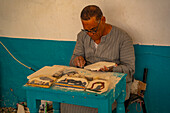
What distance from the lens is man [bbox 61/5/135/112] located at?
101 inches

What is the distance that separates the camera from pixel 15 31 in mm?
3877

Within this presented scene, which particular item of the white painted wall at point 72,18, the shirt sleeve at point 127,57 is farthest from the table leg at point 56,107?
the white painted wall at point 72,18

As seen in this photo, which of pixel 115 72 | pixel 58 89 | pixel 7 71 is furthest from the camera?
pixel 7 71

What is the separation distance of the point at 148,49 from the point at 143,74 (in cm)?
35

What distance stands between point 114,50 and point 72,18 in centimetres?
96

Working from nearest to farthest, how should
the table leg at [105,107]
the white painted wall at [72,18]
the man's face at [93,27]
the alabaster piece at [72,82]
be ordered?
the table leg at [105,107]
the alabaster piece at [72,82]
the man's face at [93,27]
the white painted wall at [72,18]

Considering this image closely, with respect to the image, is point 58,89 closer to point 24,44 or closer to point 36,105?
point 36,105

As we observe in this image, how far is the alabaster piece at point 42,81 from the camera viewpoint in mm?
2158

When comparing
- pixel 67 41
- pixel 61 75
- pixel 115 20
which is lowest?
pixel 61 75

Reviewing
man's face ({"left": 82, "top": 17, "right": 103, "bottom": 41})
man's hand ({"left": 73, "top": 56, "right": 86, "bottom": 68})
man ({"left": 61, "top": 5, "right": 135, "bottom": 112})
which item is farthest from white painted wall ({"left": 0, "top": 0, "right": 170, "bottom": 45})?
man's hand ({"left": 73, "top": 56, "right": 86, "bottom": 68})

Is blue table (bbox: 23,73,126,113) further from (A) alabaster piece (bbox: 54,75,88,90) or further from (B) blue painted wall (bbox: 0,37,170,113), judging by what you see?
(B) blue painted wall (bbox: 0,37,170,113)

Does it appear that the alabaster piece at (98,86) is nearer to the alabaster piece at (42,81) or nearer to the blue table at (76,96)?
the blue table at (76,96)

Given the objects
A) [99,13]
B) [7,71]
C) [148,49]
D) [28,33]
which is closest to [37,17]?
[28,33]

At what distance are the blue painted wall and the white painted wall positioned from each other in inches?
4.5
